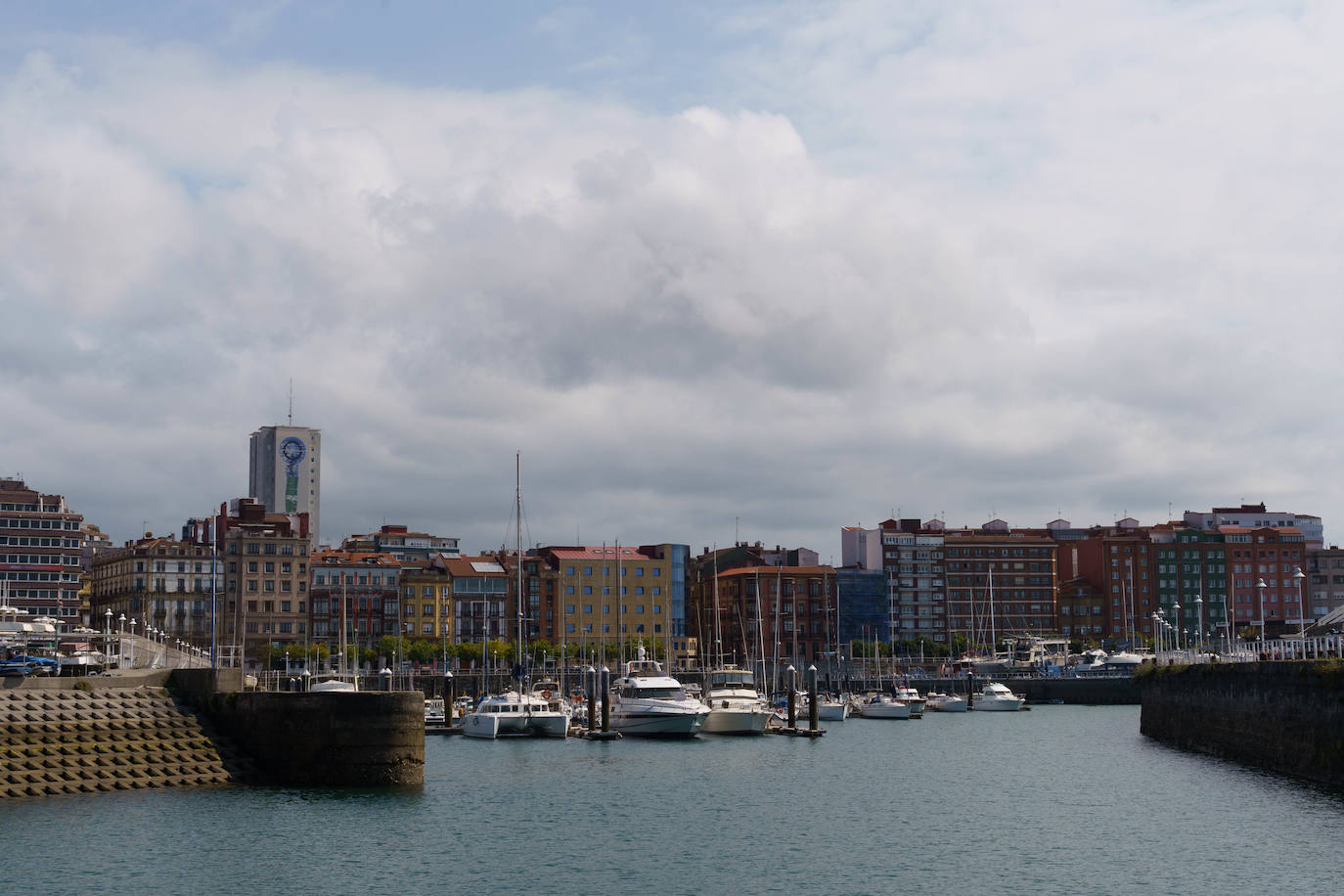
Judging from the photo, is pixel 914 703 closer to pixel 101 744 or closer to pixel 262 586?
pixel 262 586

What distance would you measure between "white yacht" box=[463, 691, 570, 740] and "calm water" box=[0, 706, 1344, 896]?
82.8 ft

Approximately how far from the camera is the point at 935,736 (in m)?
114

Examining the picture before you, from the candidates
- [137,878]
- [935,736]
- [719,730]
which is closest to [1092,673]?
[935,736]

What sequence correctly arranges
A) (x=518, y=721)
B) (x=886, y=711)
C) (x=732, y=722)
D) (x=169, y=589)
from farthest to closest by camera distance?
(x=169, y=589)
(x=886, y=711)
(x=732, y=722)
(x=518, y=721)

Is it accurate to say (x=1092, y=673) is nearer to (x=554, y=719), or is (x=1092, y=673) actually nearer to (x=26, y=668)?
(x=554, y=719)

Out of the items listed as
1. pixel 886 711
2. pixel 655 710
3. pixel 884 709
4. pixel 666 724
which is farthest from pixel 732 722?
pixel 884 709

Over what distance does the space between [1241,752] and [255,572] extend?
13966 centimetres

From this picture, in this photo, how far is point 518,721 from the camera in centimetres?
10462

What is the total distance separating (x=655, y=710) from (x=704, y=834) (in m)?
48.3

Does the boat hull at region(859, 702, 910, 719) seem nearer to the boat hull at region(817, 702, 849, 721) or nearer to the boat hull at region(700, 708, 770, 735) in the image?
the boat hull at region(817, 702, 849, 721)

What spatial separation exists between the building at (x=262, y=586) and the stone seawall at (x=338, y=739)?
423ft

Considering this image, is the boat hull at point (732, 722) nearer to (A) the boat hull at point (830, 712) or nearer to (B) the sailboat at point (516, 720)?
(B) the sailboat at point (516, 720)

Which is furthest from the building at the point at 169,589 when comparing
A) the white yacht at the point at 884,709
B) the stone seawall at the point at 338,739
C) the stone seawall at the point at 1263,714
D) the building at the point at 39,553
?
the stone seawall at the point at 338,739

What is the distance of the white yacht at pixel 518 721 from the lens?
104562 millimetres
